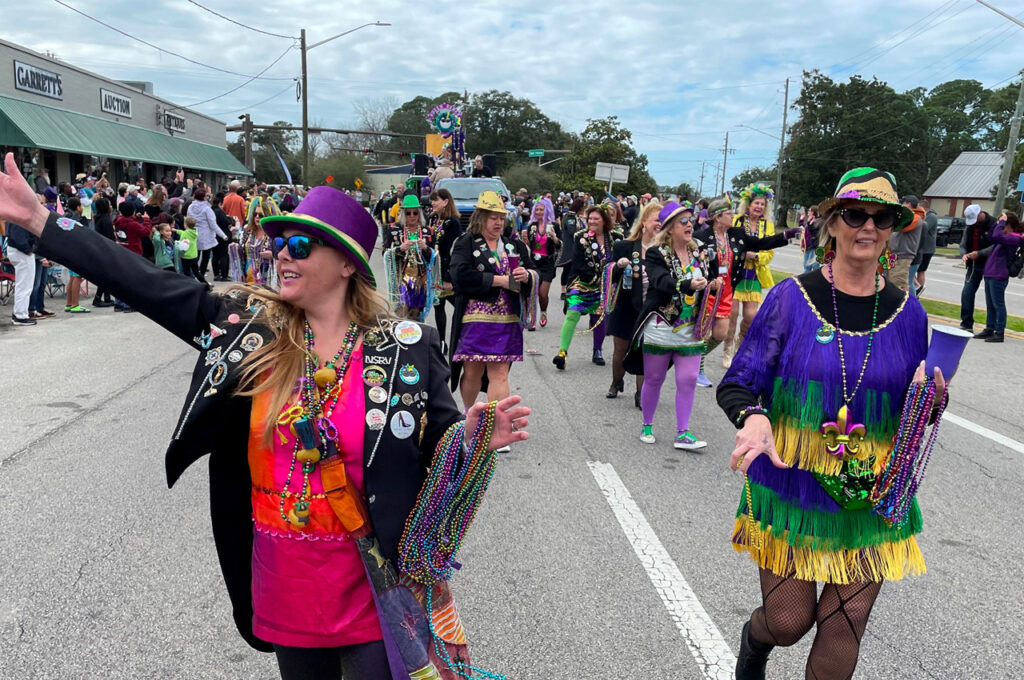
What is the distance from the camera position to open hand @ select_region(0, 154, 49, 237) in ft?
6.16

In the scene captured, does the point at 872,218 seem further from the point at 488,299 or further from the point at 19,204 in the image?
the point at 488,299

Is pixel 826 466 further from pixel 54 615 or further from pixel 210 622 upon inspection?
pixel 54 615

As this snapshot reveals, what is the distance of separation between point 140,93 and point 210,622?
3477 centimetres

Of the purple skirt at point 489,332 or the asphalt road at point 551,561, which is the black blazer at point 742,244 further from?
the purple skirt at point 489,332

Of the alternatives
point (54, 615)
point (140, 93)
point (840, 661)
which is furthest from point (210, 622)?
point (140, 93)

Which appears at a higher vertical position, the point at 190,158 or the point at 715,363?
the point at 190,158

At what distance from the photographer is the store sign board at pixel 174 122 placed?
1385 inches

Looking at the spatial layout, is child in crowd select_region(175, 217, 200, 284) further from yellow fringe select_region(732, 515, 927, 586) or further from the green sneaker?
yellow fringe select_region(732, 515, 927, 586)

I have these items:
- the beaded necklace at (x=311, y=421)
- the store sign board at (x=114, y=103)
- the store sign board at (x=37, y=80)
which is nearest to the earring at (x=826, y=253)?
the beaded necklace at (x=311, y=421)

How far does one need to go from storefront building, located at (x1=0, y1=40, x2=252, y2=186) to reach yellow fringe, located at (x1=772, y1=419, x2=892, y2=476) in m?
23.0

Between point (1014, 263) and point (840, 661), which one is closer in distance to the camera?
point (840, 661)

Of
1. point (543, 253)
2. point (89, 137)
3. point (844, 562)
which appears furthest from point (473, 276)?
point (89, 137)

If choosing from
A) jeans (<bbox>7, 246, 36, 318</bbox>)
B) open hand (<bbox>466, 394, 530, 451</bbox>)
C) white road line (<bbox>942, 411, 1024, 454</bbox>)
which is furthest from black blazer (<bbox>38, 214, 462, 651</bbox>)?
jeans (<bbox>7, 246, 36, 318</bbox>)

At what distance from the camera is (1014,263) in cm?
1106
